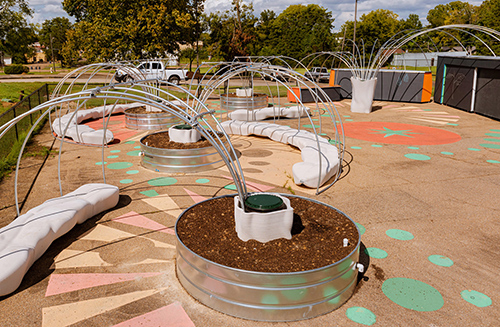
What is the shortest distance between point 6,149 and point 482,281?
1237 centimetres

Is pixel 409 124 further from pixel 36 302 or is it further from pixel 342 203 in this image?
pixel 36 302

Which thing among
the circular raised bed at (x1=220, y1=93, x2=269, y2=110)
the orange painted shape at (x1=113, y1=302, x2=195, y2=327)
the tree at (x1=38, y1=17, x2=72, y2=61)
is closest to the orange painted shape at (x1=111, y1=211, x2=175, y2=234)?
the orange painted shape at (x1=113, y1=302, x2=195, y2=327)

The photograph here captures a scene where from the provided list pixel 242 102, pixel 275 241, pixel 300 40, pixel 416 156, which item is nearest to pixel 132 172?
pixel 275 241

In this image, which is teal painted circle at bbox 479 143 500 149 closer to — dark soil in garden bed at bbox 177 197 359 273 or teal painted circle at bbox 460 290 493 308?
dark soil in garden bed at bbox 177 197 359 273

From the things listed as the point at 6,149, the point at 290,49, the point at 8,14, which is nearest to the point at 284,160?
the point at 6,149

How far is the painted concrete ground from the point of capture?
4.53 m

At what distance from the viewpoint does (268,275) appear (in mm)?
4312

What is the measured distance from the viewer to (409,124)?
16.2 meters

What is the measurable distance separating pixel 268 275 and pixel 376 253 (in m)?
2.35

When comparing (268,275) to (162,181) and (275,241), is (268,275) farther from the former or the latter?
(162,181)

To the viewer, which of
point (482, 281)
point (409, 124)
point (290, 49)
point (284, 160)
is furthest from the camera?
point (290, 49)

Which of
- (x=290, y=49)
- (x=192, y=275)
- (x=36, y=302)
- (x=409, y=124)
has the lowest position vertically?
(x=36, y=302)

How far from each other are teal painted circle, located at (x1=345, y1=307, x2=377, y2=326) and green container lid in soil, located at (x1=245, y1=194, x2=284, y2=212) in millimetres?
1583

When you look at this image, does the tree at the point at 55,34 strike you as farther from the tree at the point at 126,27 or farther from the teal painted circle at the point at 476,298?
the teal painted circle at the point at 476,298
